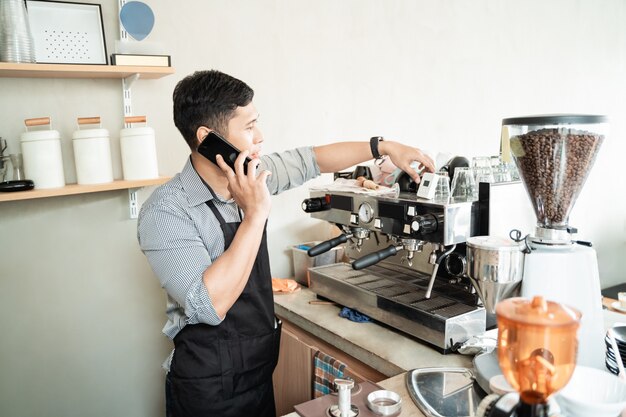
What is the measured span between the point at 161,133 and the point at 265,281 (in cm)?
89

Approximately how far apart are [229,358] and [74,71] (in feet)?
3.63

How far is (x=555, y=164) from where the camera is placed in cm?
117

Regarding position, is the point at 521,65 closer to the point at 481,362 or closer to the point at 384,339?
the point at 384,339

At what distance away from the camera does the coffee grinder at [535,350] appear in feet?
2.22

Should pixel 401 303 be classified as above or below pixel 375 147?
below

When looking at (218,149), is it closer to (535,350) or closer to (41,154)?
(41,154)

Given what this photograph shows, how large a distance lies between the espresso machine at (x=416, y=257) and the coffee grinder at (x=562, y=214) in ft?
0.84

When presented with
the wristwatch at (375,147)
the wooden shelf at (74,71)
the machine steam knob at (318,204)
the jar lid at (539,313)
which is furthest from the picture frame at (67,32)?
the jar lid at (539,313)

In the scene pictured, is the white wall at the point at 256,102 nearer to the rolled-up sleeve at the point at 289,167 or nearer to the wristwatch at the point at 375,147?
the rolled-up sleeve at the point at 289,167

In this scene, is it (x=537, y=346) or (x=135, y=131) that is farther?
(x=135, y=131)

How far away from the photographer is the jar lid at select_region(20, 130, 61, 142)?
67.8 inches

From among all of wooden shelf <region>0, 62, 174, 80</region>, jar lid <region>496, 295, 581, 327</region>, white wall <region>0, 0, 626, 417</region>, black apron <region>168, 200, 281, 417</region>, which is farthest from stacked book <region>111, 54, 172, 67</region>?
jar lid <region>496, 295, 581, 327</region>

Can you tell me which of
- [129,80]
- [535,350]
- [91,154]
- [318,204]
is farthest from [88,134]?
[535,350]

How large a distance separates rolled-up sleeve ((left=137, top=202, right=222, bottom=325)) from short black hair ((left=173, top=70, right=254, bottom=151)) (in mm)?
272
